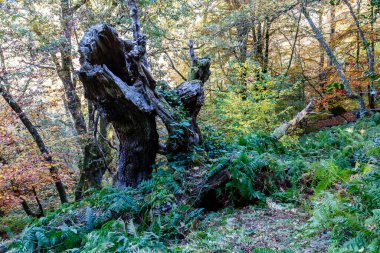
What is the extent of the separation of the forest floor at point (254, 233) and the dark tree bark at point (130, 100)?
1.72 meters

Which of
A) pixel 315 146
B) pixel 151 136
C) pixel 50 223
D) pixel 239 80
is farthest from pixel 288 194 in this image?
pixel 239 80

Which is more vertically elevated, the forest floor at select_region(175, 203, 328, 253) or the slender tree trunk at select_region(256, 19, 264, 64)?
the slender tree trunk at select_region(256, 19, 264, 64)

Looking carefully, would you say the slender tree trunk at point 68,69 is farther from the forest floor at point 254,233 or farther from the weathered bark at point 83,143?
the forest floor at point 254,233

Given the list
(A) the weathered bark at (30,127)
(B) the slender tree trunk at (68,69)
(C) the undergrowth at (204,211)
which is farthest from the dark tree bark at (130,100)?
(B) the slender tree trunk at (68,69)

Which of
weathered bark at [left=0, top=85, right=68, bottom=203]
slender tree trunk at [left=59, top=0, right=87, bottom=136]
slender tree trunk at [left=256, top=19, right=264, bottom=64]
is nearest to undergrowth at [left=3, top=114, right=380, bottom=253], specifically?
weathered bark at [left=0, top=85, right=68, bottom=203]

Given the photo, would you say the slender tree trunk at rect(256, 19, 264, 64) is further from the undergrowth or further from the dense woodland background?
the undergrowth

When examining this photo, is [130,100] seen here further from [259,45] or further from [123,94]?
[259,45]

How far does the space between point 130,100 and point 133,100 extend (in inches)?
1.9

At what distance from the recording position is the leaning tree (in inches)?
157

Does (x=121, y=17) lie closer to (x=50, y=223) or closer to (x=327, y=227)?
(x=50, y=223)

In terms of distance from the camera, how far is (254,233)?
2.80 meters

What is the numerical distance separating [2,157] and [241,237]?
9022 mm

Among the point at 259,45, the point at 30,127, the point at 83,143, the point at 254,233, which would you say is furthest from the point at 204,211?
the point at 259,45

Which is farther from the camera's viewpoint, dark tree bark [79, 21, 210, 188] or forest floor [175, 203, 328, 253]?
dark tree bark [79, 21, 210, 188]
